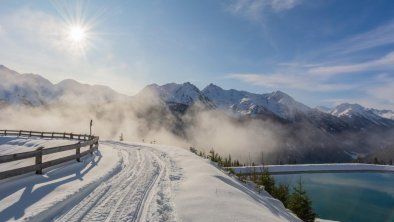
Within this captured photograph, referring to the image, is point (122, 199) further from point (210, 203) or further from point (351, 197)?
point (351, 197)

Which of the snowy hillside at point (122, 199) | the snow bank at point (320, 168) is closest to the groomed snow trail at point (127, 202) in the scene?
the snowy hillside at point (122, 199)


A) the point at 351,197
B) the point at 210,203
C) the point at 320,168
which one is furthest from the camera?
the point at 320,168

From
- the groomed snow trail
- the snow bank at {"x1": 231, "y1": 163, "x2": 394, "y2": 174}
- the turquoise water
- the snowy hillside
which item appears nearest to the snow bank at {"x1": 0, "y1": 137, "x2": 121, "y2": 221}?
the snowy hillside

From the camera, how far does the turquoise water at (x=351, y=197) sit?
34.5 m

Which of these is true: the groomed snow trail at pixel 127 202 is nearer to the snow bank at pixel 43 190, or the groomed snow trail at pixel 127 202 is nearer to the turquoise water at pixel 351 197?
the snow bank at pixel 43 190

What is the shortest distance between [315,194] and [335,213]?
7.98m

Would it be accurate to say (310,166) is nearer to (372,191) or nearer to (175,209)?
(372,191)

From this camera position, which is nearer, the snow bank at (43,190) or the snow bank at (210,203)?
the snow bank at (43,190)

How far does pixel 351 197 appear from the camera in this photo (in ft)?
137

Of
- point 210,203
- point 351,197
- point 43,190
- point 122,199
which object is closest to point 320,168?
point 351,197

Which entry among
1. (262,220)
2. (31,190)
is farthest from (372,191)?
(31,190)

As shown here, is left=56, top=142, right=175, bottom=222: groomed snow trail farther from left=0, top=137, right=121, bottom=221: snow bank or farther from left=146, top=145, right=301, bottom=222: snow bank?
left=0, top=137, right=121, bottom=221: snow bank

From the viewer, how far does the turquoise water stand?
34469 mm

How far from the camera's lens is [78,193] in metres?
10.1
